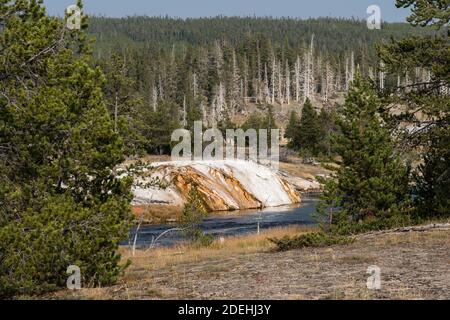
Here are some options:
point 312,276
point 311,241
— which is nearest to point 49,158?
point 312,276

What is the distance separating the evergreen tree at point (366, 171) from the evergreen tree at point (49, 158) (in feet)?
41.1

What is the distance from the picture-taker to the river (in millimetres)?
34312

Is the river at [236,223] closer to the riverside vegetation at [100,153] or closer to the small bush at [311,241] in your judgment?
the riverside vegetation at [100,153]

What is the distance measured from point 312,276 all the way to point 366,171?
40.0 ft

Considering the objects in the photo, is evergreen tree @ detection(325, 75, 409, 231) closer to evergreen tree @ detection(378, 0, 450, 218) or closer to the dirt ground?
evergreen tree @ detection(378, 0, 450, 218)

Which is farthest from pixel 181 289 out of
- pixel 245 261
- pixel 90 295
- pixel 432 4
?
pixel 432 4

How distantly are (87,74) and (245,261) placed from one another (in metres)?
6.44

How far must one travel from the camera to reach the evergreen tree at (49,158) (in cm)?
1123

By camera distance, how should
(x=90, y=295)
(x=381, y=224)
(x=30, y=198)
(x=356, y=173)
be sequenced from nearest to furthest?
(x=90, y=295), (x=30, y=198), (x=381, y=224), (x=356, y=173)

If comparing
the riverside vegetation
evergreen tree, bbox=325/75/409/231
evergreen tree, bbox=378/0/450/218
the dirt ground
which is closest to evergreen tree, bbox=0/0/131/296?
the riverside vegetation

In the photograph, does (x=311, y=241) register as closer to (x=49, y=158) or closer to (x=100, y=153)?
(x=100, y=153)

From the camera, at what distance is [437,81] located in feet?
72.9

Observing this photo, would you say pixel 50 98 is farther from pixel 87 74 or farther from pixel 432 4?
pixel 432 4

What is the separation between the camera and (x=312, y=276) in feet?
39.2
